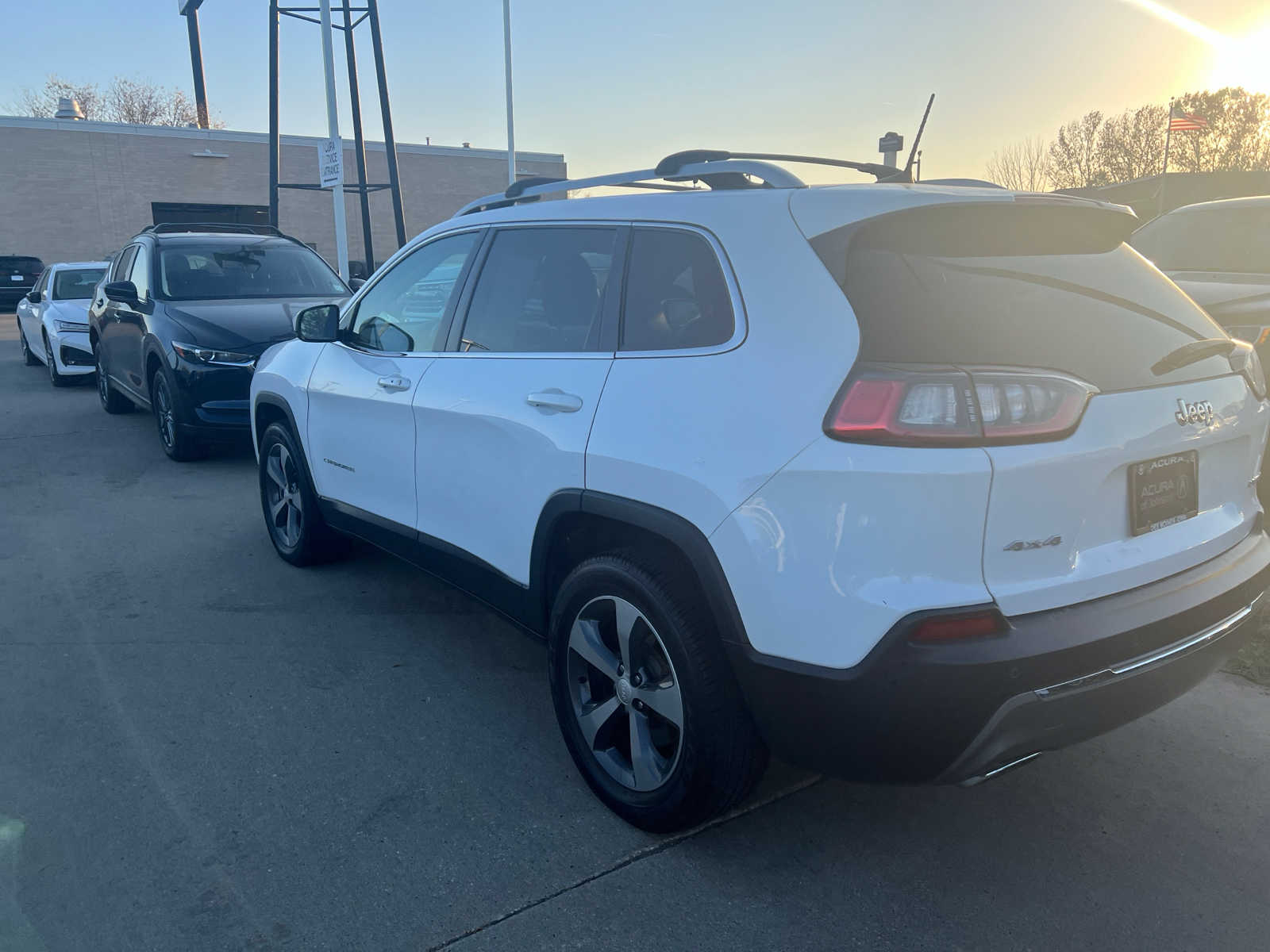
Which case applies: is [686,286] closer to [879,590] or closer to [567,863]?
[879,590]

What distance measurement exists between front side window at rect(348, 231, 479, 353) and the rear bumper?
2096mm

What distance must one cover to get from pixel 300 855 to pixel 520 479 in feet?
4.20

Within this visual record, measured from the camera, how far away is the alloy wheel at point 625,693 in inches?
110

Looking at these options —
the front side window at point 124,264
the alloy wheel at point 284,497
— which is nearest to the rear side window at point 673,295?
the alloy wheel at point 284,497

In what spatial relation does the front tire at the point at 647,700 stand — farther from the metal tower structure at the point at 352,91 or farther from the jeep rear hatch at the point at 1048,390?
the metal tower structure at the point at 352,91

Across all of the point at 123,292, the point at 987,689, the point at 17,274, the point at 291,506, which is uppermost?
the point at 17,274

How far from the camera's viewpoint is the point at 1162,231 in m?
7.32

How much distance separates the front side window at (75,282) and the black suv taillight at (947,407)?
1354cm

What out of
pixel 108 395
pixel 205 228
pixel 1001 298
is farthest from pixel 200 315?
pixel 1001 298

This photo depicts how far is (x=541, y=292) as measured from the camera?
3414 mm

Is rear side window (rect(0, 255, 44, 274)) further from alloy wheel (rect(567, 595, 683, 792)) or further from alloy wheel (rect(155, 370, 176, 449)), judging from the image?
alloy wheel (rect(567, 595, 683, 792))

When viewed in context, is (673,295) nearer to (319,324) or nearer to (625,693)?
(625,693)

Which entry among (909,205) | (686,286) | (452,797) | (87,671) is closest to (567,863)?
(452,797)

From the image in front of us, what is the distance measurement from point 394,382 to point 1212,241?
592 cm
